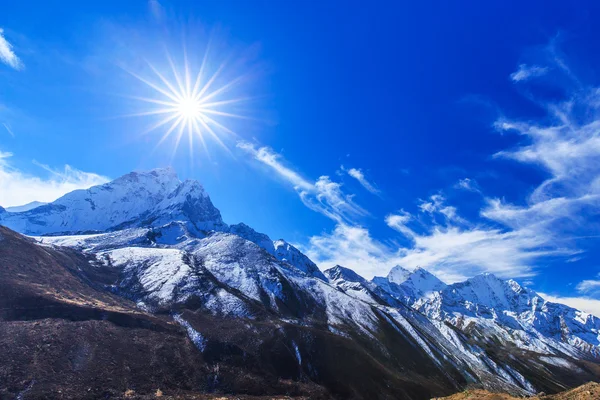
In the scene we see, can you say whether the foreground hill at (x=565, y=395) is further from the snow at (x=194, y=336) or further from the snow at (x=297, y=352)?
the snow at (x=194, y=336)

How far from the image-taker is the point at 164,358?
5247cm

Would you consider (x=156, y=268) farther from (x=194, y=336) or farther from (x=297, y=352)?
(x=297, y=352)

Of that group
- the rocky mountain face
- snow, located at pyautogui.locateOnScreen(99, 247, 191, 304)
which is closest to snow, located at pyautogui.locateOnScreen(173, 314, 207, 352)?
the rocky mountain face

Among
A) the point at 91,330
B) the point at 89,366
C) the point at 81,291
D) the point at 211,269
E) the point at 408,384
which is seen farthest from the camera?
the point at 211,269

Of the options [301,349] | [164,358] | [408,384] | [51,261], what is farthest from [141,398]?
[51,261]

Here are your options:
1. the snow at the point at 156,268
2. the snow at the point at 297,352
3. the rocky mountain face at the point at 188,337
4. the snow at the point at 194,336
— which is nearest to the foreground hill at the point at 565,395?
the rocky mountain face at the point at 188,337

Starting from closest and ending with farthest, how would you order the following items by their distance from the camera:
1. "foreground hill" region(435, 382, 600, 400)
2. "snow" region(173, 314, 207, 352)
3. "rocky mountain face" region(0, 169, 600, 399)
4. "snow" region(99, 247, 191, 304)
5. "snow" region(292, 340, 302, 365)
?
"foreground hill" region(435, 382, 600, 400)
"rocky mountain face" region(0, 169, 600, 399)
"snow" region(173, 314, 207, 352)
"snow" region(292, 340, 302, 365)
"snow" region(99, 247, 191, 304)

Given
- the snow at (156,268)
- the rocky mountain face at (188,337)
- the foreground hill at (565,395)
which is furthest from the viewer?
the snow at (156,268)

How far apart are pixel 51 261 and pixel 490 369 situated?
17153 centimetres

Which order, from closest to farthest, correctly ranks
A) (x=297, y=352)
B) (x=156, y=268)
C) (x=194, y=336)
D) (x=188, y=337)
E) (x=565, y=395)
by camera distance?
(x=565, y=395) < (x=188, y=337) < (x=194, y=336) < (x=297, y=352) < (x=156, y=268)

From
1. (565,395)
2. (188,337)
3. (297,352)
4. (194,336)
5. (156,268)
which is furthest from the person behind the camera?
(156,268)

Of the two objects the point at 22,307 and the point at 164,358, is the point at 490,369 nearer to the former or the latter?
the point at 164,358

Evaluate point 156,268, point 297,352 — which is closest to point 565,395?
point 297,352

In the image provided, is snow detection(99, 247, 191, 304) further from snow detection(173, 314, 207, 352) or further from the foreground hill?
the foreground hill
